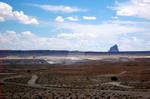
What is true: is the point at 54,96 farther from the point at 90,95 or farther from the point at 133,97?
the point at 133,97

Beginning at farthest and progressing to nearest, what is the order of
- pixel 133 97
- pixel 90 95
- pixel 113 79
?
pixel 113 79, pixel 90 95, pixel 133 97

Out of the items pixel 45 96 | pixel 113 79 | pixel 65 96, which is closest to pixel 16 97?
pixel 45 96

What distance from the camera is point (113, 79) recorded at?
46812 mm

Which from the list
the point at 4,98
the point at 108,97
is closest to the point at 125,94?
the point at 108,97

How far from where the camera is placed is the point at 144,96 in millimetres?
28859

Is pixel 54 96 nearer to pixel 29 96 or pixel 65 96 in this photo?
pixel 65 96

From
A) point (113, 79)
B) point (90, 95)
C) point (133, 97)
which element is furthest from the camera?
point (113, 79)

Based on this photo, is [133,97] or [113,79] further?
[113,79]

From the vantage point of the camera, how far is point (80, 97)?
28.6 metres

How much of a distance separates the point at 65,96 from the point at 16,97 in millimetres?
6957

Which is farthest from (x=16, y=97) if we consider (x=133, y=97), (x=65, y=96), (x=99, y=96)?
(x=133, y=97)

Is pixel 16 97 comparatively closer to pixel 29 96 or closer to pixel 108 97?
pixel 29 96

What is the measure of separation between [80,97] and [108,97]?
3905 millimetres

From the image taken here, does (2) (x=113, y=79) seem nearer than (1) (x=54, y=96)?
No
